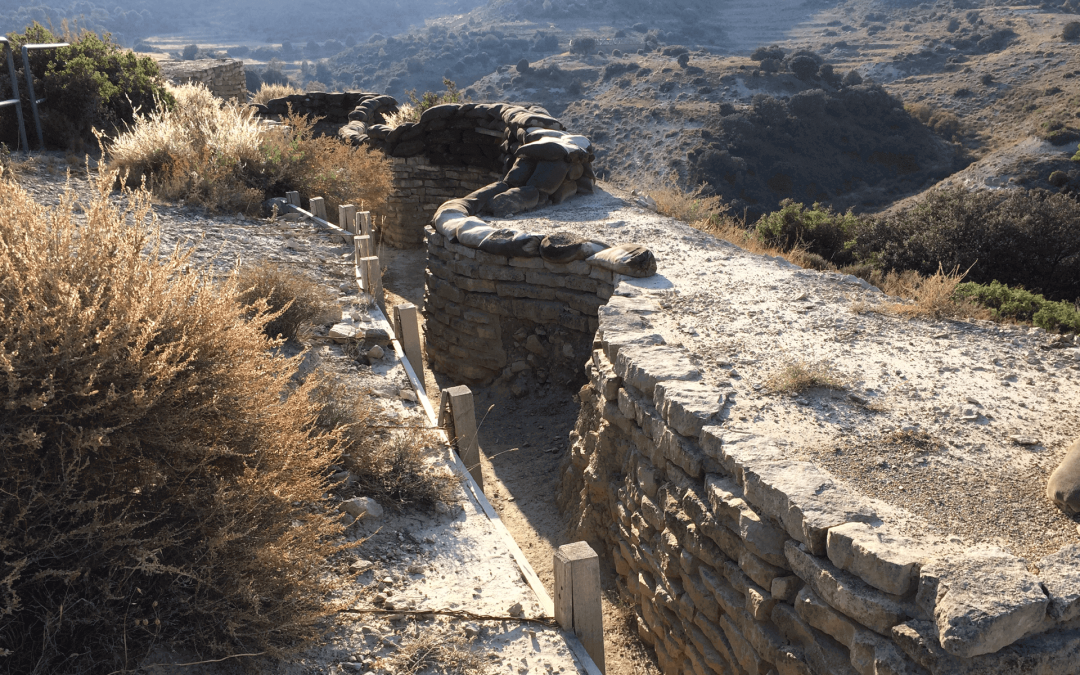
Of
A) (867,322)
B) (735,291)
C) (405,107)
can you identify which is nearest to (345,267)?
(735,291)

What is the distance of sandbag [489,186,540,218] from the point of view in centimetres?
750

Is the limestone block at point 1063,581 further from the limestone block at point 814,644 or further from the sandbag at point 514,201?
the sandbag at point 514,201

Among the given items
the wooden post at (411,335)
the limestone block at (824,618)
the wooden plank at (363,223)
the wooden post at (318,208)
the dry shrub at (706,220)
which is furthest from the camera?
the wooden post at (318,208)

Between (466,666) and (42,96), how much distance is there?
360 inches

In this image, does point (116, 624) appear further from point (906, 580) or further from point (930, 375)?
point (930, 375)

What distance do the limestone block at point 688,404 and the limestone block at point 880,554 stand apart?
928mm

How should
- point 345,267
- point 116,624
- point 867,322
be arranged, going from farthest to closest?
point 345,267 → point 867,322 → point 116,624

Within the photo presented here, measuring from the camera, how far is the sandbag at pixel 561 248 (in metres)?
5.80

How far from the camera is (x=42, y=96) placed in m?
8.52

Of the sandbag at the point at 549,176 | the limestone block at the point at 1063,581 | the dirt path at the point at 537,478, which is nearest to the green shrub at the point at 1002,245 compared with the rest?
the sandbag at the point at 549,176

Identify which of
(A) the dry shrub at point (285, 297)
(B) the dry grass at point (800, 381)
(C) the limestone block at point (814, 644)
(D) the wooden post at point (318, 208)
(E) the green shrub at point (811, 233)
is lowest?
(E) the green shrub at point (811, 233)

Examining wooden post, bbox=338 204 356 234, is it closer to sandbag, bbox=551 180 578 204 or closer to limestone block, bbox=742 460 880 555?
sandbag, bbox=551 180 578 204

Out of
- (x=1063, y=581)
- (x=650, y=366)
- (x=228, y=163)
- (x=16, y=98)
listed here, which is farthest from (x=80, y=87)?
(x=1063, y=581)

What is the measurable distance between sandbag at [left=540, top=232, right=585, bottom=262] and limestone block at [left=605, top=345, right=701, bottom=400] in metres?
1.81
